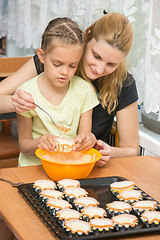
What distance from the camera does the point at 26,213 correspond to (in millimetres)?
1156

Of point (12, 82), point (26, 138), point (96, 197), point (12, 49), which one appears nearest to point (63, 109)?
point (26, 138)

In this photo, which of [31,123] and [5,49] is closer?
[31,123]

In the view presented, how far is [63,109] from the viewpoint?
1.63 m

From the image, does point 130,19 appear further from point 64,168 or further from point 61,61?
point 64,168

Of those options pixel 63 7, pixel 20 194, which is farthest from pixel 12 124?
pixel 20 194

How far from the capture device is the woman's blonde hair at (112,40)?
1594 millimetres

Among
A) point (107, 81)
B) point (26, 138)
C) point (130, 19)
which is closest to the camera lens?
point (26, 138)

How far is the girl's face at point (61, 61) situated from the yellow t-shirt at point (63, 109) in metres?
0.12

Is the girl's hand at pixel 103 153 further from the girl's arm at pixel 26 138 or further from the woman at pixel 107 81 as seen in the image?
the girl's arm at pixel 26 138

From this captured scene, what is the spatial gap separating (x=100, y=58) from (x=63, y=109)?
0.80 ft

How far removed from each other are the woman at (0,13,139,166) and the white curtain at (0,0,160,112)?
0.42ft

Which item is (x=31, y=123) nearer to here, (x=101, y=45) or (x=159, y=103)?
(x=101, y=45)

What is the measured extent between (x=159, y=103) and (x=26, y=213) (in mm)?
971

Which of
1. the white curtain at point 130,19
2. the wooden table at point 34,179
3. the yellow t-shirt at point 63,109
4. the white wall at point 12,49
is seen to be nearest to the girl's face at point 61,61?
the yellow t-shirt at point 63,109
